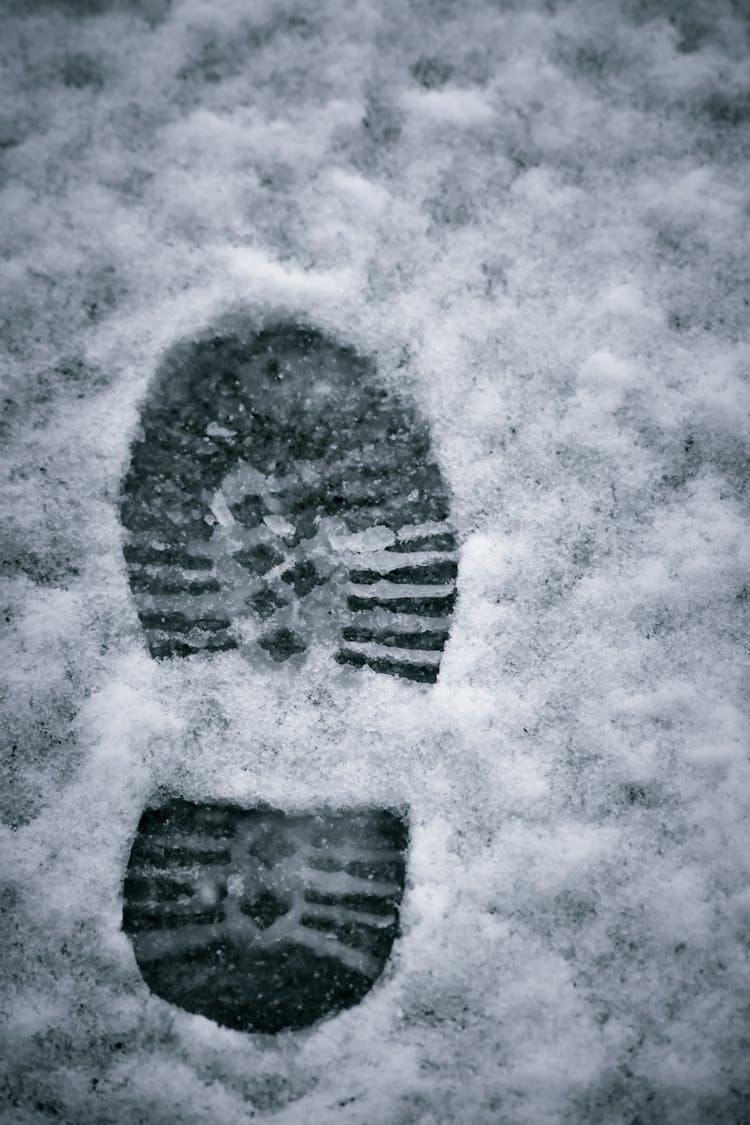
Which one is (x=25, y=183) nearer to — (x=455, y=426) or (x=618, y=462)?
(x=455, y=426)

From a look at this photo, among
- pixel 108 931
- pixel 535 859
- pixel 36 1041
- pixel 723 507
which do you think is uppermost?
pixel 723 507

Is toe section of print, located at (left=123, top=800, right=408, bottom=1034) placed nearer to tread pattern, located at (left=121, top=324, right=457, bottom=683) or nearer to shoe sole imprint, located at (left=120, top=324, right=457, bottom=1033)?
shoe sole imprint, located at (left=120, top=324, right=457, bottom=1033)

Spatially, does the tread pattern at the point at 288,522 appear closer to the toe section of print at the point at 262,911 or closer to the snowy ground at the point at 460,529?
the snowy ground at the point at 460,529

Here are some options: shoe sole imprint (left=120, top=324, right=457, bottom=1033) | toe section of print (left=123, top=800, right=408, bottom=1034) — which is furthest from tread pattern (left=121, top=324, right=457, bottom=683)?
toe section of print (left=123, top=800, right=408, bottom=1034)

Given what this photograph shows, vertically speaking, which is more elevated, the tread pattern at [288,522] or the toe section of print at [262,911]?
the tread pattern at [288,522]

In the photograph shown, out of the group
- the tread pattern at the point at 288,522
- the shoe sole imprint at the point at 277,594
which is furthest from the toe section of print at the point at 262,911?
the tread pattern at the point at 288,522

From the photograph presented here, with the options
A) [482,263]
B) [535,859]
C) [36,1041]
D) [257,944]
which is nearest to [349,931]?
[257,944]
